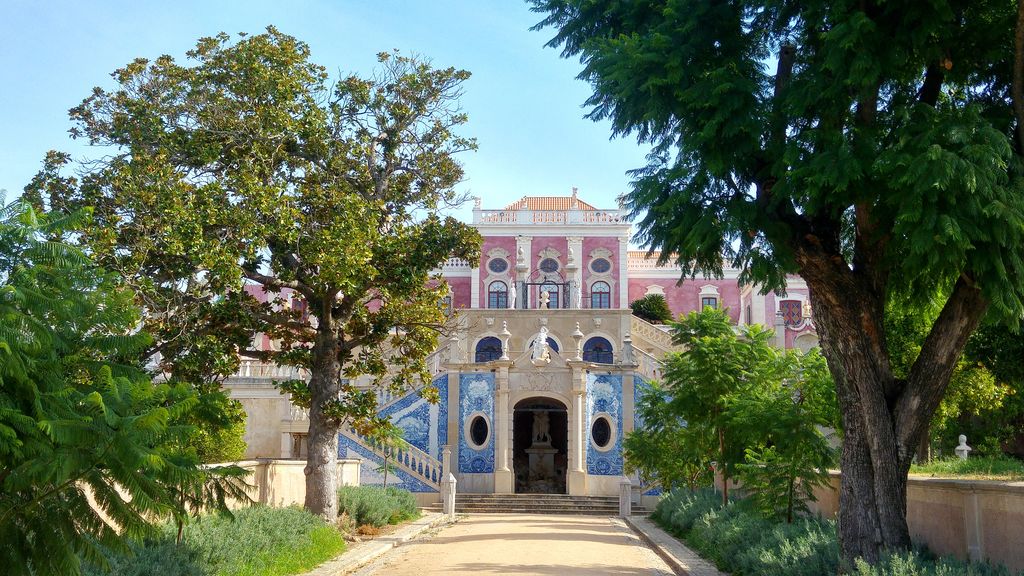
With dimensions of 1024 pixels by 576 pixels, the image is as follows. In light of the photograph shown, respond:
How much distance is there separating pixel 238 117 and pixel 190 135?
0.77 meters

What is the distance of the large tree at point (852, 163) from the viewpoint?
8.22 metres

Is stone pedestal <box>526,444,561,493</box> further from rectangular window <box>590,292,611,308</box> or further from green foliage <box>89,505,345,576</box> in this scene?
rectangular window <box>590,292,611,308</box>

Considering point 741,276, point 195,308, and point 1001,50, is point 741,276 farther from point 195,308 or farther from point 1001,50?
point 195,308

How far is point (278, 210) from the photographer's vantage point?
533 inches

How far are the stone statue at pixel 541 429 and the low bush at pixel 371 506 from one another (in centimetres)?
1099

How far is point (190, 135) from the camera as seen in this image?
14359mm

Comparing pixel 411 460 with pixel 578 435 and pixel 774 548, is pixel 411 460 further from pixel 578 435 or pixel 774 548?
pixel 774 548

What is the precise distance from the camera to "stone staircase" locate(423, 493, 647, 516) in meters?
25.9

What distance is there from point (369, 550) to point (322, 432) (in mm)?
2124

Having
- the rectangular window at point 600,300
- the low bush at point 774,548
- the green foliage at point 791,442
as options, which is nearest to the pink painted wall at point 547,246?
the rectangular window at point 600,300

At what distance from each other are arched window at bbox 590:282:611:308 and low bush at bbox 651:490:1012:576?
3135 centimetres

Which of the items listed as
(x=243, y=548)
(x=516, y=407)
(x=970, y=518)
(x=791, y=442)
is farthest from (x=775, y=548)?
(x=516, y=407)

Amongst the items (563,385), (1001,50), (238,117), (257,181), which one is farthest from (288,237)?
(563,385)

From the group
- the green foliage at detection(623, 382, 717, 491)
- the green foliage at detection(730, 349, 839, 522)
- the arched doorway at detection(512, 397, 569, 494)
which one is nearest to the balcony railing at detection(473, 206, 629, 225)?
the arched doorway at detection(512, 397, 569, 494)
